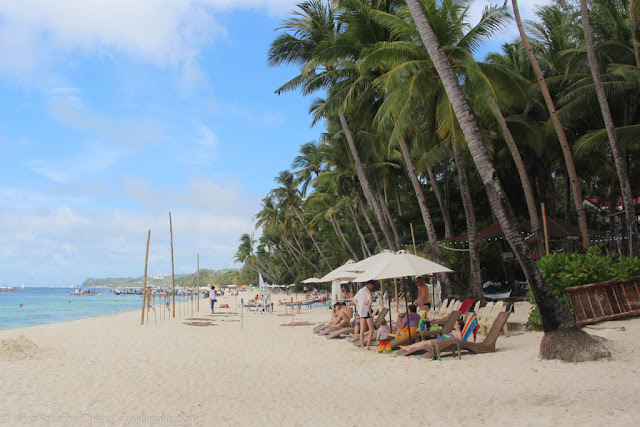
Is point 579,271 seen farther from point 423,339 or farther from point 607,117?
point 607,117

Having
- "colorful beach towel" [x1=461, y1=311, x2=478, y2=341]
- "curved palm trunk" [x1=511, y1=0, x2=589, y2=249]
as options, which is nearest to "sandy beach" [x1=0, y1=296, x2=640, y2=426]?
"colorful beach towel" [x1=461, y1=311, x2=478, y2=341]

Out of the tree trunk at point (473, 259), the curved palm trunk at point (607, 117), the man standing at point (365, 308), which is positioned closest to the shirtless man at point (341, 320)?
the man standing at point (365, 308)

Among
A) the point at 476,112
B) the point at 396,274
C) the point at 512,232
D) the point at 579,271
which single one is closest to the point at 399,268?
the point at 396,274

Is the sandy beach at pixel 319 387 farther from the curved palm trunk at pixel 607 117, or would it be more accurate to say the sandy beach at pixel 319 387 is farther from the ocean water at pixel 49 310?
the ocean water at pixel 49 310

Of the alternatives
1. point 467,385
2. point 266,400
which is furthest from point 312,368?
point 467,385

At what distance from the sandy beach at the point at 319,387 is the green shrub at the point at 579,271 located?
0.92 meters

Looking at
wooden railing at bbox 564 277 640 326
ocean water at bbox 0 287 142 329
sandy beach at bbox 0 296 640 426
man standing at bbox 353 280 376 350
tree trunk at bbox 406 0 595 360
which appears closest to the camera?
sandy beach at bbox 0 296 640 426

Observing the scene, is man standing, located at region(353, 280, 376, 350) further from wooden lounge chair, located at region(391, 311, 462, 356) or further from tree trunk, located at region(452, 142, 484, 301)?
tree trunk, located at region(452, 142, 484, 301)

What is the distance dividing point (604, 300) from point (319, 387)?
610 centimetres

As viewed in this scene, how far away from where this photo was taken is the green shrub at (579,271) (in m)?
8.90

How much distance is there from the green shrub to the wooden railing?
0.14 metres

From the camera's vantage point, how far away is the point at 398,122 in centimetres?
1268

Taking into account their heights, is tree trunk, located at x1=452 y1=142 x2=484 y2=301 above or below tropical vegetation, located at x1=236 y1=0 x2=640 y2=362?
below

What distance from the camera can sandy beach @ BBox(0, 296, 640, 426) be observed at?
16.1 feet
